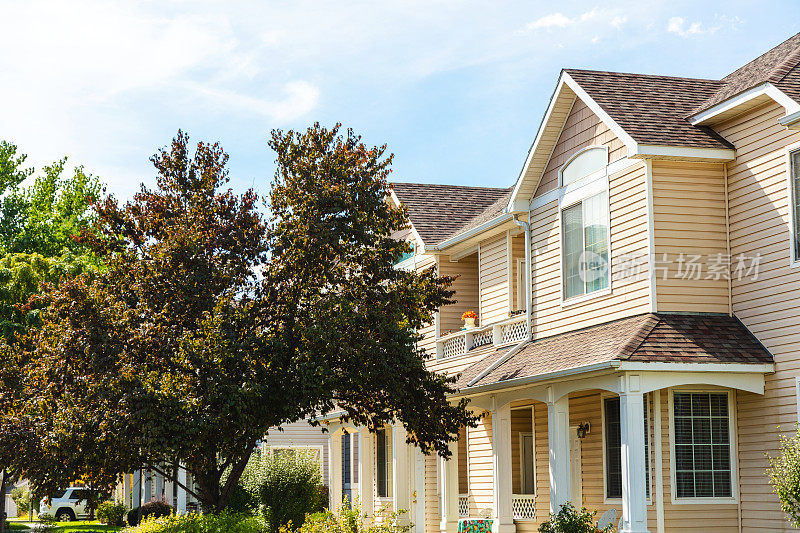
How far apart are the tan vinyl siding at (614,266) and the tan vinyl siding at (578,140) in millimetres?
477

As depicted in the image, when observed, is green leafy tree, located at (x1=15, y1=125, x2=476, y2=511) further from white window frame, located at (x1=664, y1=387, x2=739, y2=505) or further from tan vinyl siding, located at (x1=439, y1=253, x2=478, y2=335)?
tan vinyl siding, located at (x1=439, y1=253, x2=478, y2=335)

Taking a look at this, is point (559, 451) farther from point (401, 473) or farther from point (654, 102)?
point (401, 473)

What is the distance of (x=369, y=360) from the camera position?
17203mm

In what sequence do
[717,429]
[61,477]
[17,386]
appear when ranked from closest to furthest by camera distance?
1. [717,429]
2. [61,477]
3. [17,386]

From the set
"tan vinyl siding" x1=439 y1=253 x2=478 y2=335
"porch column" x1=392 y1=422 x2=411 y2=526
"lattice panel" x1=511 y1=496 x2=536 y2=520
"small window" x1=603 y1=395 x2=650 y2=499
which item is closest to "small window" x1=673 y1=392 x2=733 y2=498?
"small window" x1=603 y1=395 x2=650 y2=499

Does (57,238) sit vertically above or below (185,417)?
above

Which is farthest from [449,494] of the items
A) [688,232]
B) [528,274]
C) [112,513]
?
[112,513]

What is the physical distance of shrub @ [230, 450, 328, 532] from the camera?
92.2 feet

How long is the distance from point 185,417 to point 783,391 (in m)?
9.41

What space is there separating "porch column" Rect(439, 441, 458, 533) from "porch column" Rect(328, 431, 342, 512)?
22.6 feet

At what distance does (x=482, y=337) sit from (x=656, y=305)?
307 inches

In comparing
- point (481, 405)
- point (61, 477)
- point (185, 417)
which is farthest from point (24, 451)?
point (481, 405)

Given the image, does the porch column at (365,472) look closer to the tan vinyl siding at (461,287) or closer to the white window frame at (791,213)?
the tan vinyl siding at (461,287)

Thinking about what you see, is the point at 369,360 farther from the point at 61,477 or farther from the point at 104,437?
the point at 61,477
